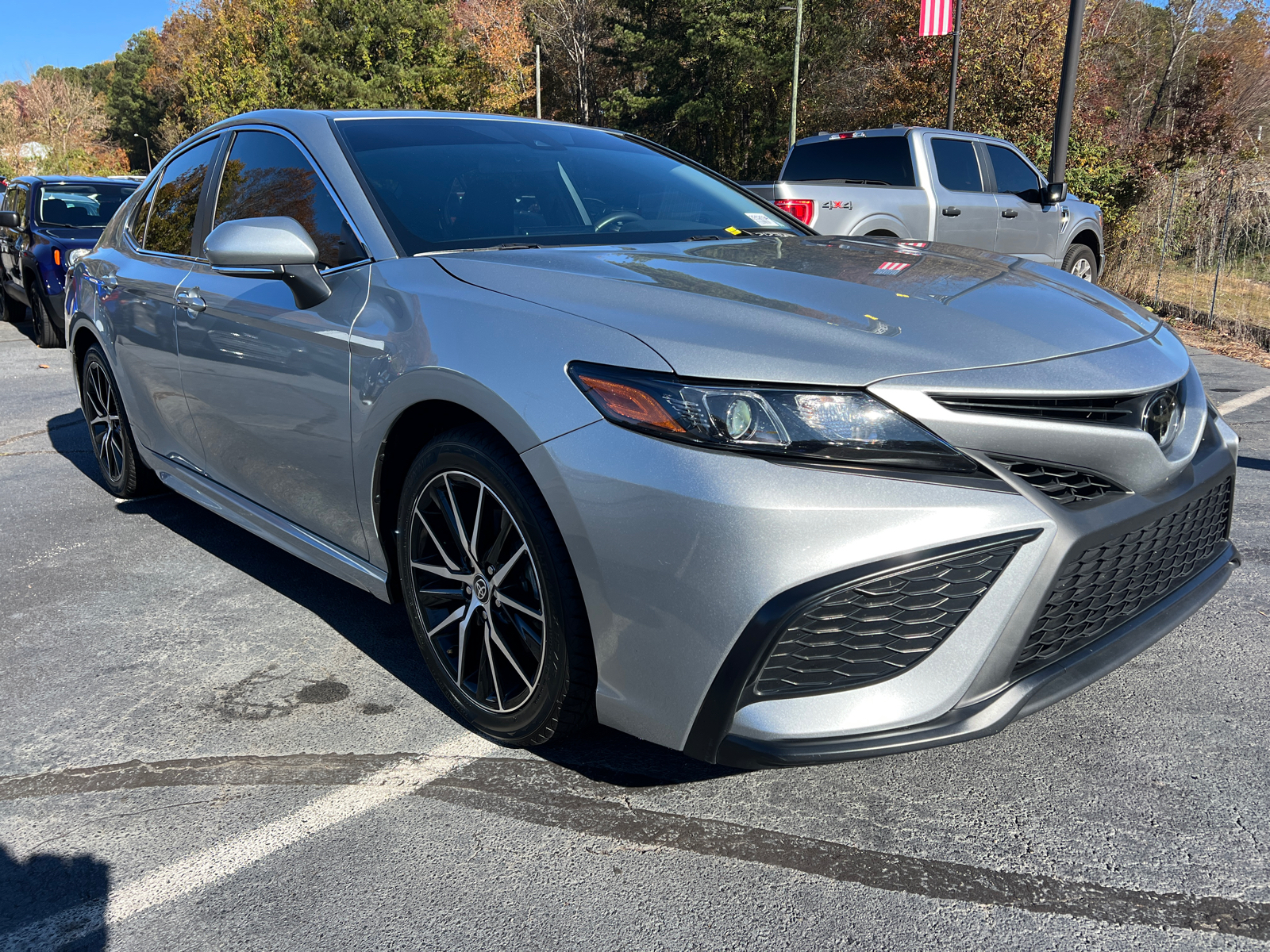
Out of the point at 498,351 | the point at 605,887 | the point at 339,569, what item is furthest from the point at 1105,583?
the point at 339,569

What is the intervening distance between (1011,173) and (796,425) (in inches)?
379

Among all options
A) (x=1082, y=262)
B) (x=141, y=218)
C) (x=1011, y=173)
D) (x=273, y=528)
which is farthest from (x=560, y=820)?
(x=1082, y=262)

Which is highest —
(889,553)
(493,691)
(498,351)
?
(498,351)

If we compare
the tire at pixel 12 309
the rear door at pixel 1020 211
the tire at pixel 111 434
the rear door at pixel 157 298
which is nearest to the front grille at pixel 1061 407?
the rear door at pixel 157 298

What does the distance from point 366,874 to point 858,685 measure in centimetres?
111

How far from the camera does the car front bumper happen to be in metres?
1.80

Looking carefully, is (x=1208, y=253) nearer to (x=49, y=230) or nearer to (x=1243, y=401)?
(x=1243, y=401)

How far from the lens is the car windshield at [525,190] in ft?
9.32

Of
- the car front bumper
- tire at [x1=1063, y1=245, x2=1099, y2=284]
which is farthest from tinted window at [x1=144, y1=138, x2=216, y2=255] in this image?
tire at [x1=1063, y1=245, x2=1099, y2=284]

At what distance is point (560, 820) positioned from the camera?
2.22 m

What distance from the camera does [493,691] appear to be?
2.50 metres

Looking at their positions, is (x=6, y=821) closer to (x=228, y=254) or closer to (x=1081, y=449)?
(x=228, y=254)

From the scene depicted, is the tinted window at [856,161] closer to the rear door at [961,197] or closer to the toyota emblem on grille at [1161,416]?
the rear door at [961,197]

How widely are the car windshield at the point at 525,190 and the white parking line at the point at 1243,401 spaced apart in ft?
15.0
